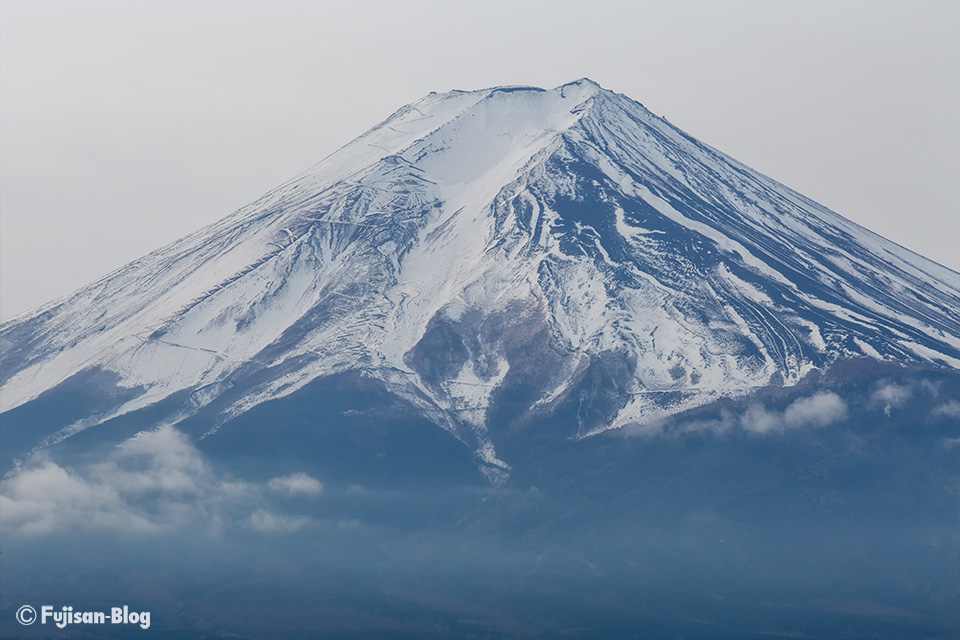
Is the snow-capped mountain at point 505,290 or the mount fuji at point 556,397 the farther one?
the snow-capped mountain at point 505,290

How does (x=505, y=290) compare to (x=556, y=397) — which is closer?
(x=556, y=397)

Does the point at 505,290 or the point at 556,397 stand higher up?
the point at 505,290

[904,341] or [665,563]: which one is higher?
[904,341]

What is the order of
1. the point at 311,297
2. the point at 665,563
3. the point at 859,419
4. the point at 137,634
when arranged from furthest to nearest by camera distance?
1. the point at 311,297
2. the point at 859,419
3. the point at 665,563
4. the point at 137,634

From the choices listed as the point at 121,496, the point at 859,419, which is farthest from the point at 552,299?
the point at 121,496

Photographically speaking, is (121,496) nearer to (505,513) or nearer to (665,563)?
(505,513)
